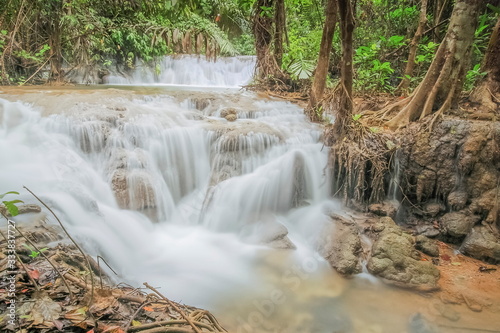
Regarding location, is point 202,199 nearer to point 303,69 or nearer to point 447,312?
point 447,312

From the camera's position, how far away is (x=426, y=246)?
4.42 m

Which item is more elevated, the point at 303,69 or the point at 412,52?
the point at 412,52

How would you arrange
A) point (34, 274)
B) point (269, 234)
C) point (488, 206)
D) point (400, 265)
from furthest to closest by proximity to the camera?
point (269, 234)
point (488, 206)
point (400, 265)
point (34, 274)

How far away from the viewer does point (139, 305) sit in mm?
2178

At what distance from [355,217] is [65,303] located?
4162mm

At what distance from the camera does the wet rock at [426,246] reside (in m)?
4.37

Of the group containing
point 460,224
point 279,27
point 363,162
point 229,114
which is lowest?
point 460,224

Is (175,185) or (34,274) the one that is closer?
(34,274)

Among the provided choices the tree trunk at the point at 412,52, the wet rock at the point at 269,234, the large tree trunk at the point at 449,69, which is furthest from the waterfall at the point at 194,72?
the wet rock at the point at 269,234

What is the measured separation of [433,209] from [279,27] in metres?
6.58

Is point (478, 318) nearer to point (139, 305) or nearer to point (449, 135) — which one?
point (449, 135)

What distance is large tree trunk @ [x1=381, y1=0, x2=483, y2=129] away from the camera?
4.76m

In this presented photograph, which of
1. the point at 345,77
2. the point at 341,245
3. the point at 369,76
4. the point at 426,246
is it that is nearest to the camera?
the point at 341,245

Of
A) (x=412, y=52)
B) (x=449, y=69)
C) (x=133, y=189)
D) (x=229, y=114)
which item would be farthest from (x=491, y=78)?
(x=133, y=189)
